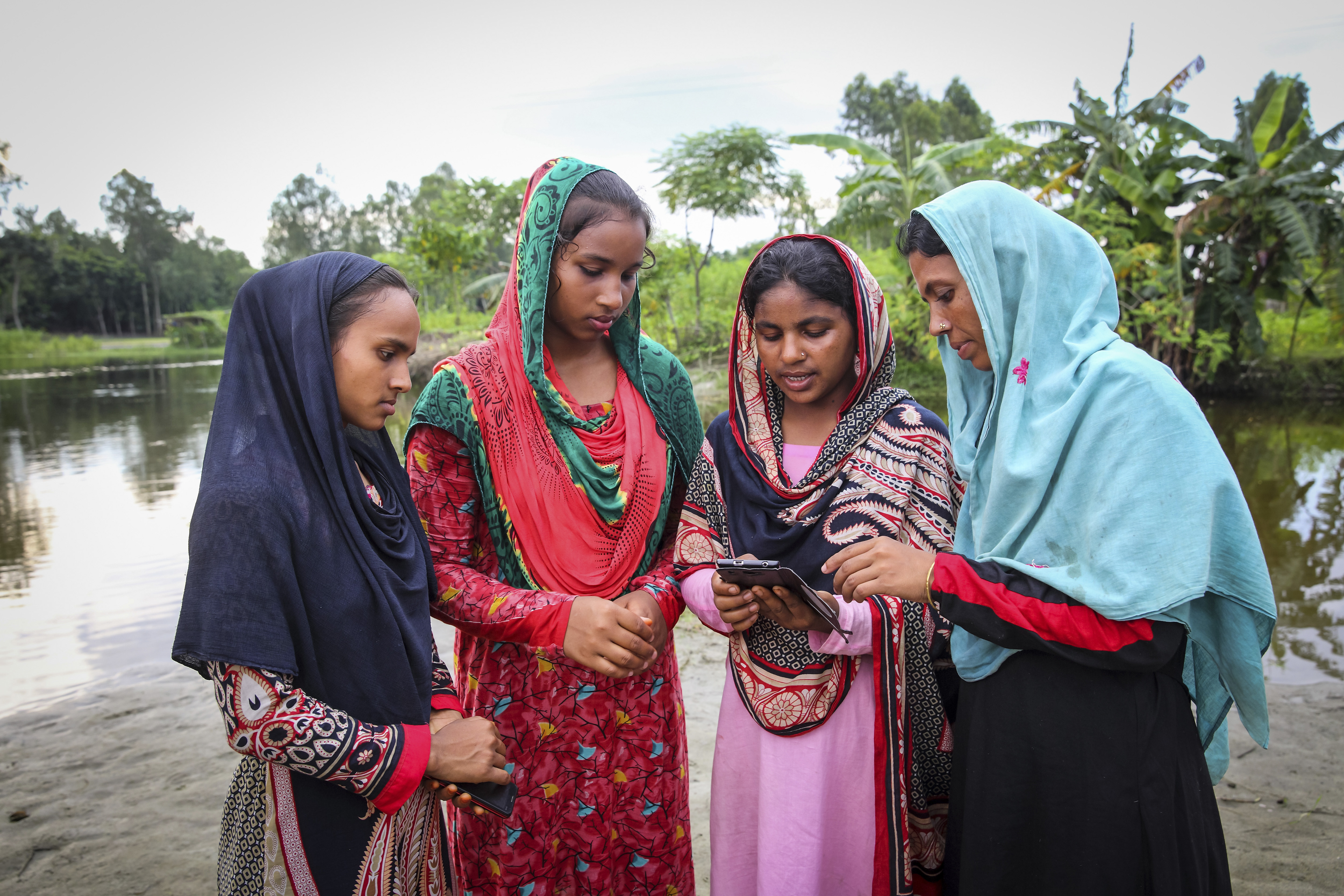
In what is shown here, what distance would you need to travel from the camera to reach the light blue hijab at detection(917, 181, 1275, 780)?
134 centimetres

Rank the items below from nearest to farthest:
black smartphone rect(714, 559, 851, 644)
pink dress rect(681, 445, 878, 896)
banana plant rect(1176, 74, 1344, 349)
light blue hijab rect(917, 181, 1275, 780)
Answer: light blue hijab rect(917, 181, 1275, 780)
black smartphone rect(714, 559, 851, 644)
pink dress rect(681, 445, 878, 896)
banana plant rect(1176, 74, 1344, 349)

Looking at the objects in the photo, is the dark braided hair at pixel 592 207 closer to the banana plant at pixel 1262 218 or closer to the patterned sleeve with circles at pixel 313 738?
the patterned sleeve with circles at pixel 313 738

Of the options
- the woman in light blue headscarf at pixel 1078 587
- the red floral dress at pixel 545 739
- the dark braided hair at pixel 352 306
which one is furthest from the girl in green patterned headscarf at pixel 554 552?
the woman in light blue headscarf at pixel 1078 587

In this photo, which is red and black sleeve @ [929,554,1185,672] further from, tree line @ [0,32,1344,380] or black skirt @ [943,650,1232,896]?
tree line @ [0,32,1344,380]

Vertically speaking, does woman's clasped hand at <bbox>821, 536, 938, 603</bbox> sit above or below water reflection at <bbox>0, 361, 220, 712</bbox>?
above

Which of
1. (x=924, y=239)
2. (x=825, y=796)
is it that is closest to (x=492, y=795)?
(x=825, y=796)

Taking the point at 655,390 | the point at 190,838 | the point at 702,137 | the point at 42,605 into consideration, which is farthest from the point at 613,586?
the point at 702,137

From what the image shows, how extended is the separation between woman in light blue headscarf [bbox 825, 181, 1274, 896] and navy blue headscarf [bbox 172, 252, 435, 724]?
0.84 metres

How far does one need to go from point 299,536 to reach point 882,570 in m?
1.05

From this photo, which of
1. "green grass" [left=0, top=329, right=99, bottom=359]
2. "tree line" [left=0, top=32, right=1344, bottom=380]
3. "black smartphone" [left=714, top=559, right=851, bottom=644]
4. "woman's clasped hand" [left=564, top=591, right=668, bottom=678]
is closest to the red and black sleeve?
"black smartphone" [left=714, top=559, right=851, bottom=644]

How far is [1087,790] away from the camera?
145 centimetres

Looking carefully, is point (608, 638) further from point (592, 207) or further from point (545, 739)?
point (592, 207)

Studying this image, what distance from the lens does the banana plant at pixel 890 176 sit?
12211 millimetres

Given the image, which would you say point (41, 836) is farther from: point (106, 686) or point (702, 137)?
point (702, 137)
